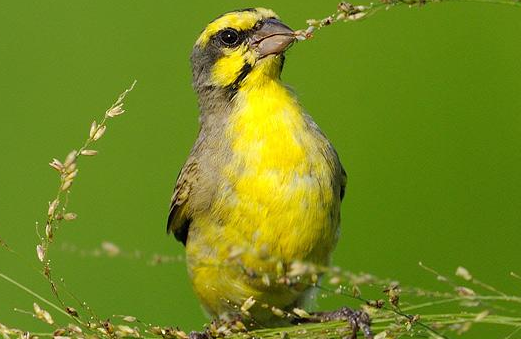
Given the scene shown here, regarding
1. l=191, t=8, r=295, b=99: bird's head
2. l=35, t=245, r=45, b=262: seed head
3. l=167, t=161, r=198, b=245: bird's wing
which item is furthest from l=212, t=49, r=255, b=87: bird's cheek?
l=35, t=245, r=45, b=262: seed head

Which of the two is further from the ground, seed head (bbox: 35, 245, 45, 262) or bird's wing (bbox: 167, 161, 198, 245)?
seed head (bbox: 35, 245, 45, 262)

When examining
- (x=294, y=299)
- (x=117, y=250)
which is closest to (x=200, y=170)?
(x=294, y=299)

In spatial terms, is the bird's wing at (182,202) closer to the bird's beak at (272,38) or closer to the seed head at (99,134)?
the bird's beak at (272,38)

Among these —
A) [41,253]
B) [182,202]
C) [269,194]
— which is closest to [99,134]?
[41,253]

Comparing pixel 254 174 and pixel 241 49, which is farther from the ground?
pixel 241 49

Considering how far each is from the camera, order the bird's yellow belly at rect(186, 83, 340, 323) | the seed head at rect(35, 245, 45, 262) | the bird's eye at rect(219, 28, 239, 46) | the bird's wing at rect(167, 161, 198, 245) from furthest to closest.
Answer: the bird's wing at rect(167, 161, 198, 245) → the bird's eye at rect(219, 28, 239, 46) → the bird's yellow belly at rect(186, 83, 340, 323) → the seed head at rect(35, 245, 45, 262)

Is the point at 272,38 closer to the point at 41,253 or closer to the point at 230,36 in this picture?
the point at 230,36

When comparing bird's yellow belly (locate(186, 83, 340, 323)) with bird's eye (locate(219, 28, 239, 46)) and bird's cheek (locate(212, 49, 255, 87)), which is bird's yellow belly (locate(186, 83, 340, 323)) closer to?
bird's cheek (locate(212, 49, 255, 87))

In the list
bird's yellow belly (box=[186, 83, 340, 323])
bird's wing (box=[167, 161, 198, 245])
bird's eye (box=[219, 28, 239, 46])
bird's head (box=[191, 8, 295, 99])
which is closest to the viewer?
bird's yellow belly (box=[186, 83, 340, 323])
